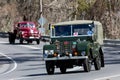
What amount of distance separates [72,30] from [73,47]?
1.43 m

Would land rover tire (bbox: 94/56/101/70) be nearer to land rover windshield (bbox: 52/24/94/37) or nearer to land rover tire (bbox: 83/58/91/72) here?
land rover tire (bbox: 83/58/91/72)

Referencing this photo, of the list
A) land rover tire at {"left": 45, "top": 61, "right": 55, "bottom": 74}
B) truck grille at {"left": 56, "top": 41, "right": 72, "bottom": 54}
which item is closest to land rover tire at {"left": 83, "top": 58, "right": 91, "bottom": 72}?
truck grille at {"left": 56, "top": 41, "right": 72, "bottom": 54}

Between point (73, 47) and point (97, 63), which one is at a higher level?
point (73, 47)

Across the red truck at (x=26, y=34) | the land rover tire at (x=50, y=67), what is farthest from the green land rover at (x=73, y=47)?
the red truck at (x=26, y=34)

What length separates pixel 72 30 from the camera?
2358 centimetres

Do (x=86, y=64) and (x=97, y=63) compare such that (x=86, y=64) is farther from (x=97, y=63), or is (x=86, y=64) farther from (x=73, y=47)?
(x=97, y=63)

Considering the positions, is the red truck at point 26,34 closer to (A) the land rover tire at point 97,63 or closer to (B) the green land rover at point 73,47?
(B) the green land rover at point 73,47

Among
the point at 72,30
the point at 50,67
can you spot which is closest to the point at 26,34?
the point at 72,30

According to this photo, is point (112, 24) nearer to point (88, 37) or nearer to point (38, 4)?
point (38, 4)

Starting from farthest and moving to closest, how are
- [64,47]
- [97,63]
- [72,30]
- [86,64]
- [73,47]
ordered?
[72,30] < [97,63] < [64,47] < [73,47] < [86,64]

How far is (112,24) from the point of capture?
63719 millimetres

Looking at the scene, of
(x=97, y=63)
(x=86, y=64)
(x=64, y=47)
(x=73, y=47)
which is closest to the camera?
(x=86, y=64)

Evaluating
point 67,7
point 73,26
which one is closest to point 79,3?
point 67,7

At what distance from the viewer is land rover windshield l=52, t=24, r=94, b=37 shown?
2339 centimetres
